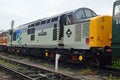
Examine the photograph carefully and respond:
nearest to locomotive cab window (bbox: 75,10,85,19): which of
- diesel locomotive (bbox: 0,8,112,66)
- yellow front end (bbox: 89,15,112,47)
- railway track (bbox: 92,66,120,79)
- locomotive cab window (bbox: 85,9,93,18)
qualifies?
diesel locomotive (bbox: 0,8,112,66)

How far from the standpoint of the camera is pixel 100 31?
13.8 metres

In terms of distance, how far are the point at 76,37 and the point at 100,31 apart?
178cm

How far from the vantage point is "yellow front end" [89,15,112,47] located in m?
13.6

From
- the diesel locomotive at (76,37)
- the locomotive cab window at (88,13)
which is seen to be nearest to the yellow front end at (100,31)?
the diesel locomotive at (76,37)

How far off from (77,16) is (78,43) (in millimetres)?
1761

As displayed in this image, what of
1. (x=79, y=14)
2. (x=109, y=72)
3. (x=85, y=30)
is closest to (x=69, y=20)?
(x=79, y=14)

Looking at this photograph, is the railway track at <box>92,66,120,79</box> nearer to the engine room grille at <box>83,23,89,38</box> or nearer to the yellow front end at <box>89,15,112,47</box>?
the yellow front end at <box>89,15,112,47</box>

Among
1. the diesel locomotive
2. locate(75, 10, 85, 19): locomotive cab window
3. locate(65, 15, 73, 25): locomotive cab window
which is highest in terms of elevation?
locate(75, 10, 85, 19): locomotive cab window

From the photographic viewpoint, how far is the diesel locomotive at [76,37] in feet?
45.1

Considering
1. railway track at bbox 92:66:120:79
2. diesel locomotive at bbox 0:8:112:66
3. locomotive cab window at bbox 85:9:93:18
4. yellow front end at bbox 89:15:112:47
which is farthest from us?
locomotive cab window at bbox 85:9:93:18

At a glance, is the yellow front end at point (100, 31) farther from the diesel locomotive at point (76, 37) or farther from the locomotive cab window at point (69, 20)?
the locomotive cab window at point (69, 20)

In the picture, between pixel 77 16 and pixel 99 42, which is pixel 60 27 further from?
pixel 99 42

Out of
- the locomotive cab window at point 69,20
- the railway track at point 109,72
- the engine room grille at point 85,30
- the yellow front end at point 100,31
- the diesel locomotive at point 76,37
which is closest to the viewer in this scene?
the railway track at point 109,72

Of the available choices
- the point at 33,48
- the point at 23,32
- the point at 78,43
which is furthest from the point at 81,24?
the point at 23,32
